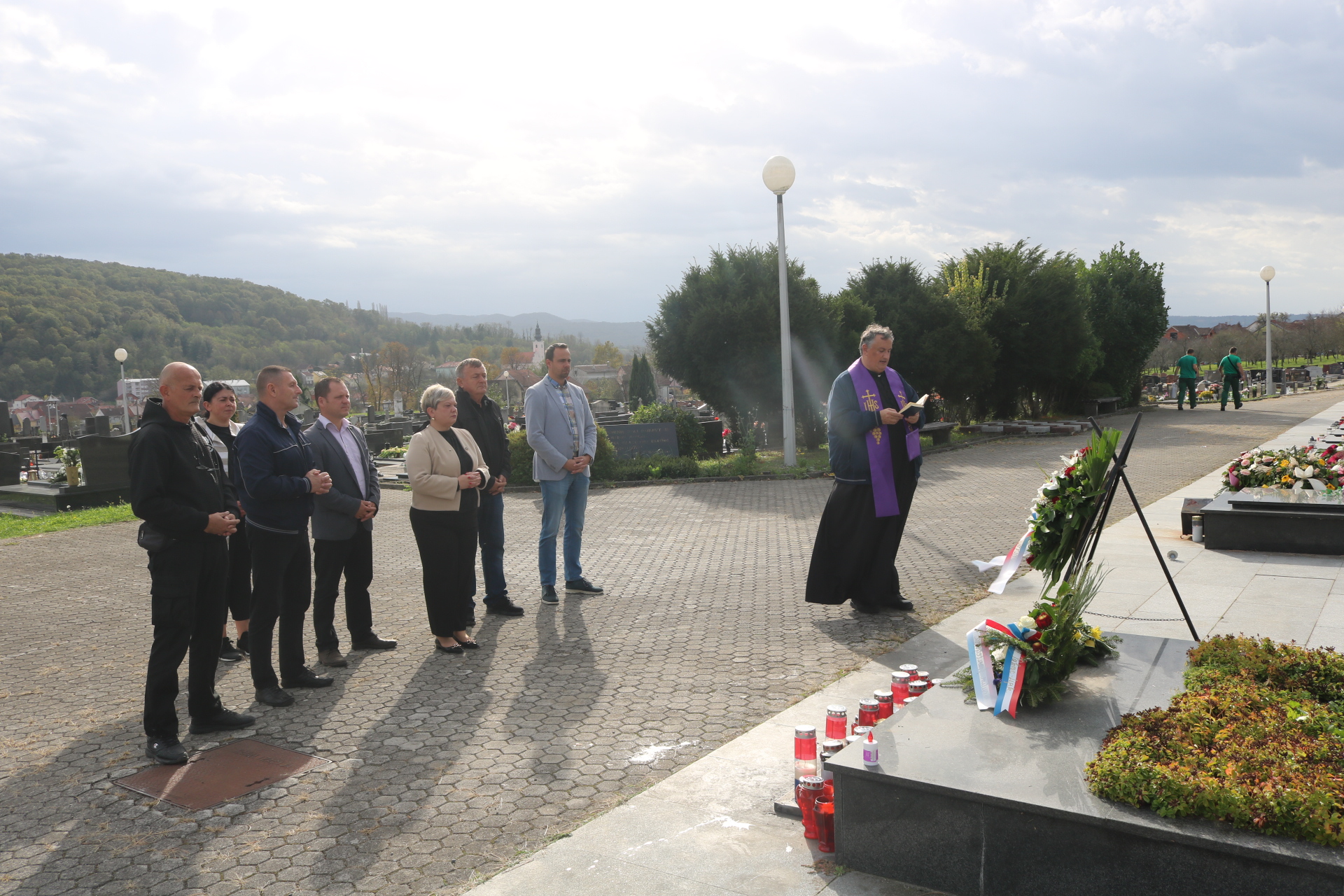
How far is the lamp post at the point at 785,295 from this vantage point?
Answer: 1585cm

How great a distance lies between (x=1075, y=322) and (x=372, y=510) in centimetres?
2235

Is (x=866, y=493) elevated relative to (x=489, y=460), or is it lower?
lower

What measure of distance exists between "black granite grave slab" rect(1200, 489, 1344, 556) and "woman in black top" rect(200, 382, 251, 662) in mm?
8057

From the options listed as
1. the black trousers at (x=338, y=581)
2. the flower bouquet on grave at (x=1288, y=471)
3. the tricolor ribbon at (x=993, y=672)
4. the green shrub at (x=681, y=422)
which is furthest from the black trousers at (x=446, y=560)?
the green shrub at (x=681, y=422)

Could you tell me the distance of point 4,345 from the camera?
58.9 m

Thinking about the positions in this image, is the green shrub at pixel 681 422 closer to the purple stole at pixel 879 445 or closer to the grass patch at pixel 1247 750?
the purple stole at pixel 879 445

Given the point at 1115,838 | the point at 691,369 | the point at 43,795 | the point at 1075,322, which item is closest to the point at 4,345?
the point at 691,369

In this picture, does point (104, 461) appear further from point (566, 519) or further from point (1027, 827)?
point (1027, 827)

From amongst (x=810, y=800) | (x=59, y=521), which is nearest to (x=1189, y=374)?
(x=810, y=800)

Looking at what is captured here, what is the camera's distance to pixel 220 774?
418 centimetres

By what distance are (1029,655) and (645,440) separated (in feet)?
45.7

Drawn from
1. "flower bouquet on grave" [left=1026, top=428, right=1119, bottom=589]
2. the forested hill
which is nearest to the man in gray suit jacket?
"flower bouquet on grave" [left=1026, top=428, right=1119, bottom=589]

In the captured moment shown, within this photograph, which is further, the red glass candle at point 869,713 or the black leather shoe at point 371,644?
the black leather shoe at point 371,644

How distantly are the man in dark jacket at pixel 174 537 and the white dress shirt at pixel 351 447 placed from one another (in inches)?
51.5
